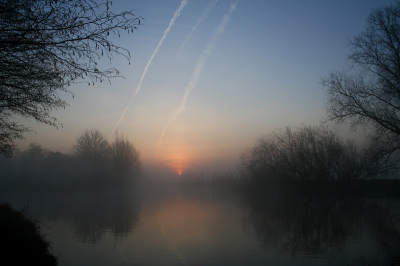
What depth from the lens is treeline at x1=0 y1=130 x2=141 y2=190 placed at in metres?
39.9

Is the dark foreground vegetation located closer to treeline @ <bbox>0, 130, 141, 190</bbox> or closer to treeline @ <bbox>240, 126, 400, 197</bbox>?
treeline @ <bbox>240, 126, 400, 197</bbox>

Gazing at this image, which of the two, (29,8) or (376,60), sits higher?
(376,60)

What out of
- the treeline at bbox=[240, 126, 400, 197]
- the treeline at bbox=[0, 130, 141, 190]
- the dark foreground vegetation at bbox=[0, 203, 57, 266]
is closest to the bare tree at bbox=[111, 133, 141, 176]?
the treeline at bbox=[0, 130, 141, 190]

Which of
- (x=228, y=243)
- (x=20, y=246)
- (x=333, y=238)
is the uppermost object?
(x=20, y=246)

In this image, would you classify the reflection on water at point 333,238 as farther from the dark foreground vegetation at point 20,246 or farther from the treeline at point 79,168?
the treeline at point 79,168

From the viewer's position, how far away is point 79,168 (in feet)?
138

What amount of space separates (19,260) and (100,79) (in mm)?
3426

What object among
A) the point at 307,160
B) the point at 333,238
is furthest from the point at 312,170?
the point at 333,238

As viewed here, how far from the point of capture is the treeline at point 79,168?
3990cm

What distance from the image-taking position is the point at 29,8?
381 centimetres

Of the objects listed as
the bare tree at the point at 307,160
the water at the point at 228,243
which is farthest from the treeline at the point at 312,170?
the water at the point at 228,243

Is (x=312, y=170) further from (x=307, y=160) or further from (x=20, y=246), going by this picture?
(x=20, y=246)

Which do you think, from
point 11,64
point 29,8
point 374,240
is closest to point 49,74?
point 11,64

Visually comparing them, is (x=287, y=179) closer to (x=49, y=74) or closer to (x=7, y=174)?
(x=49, y=74)
